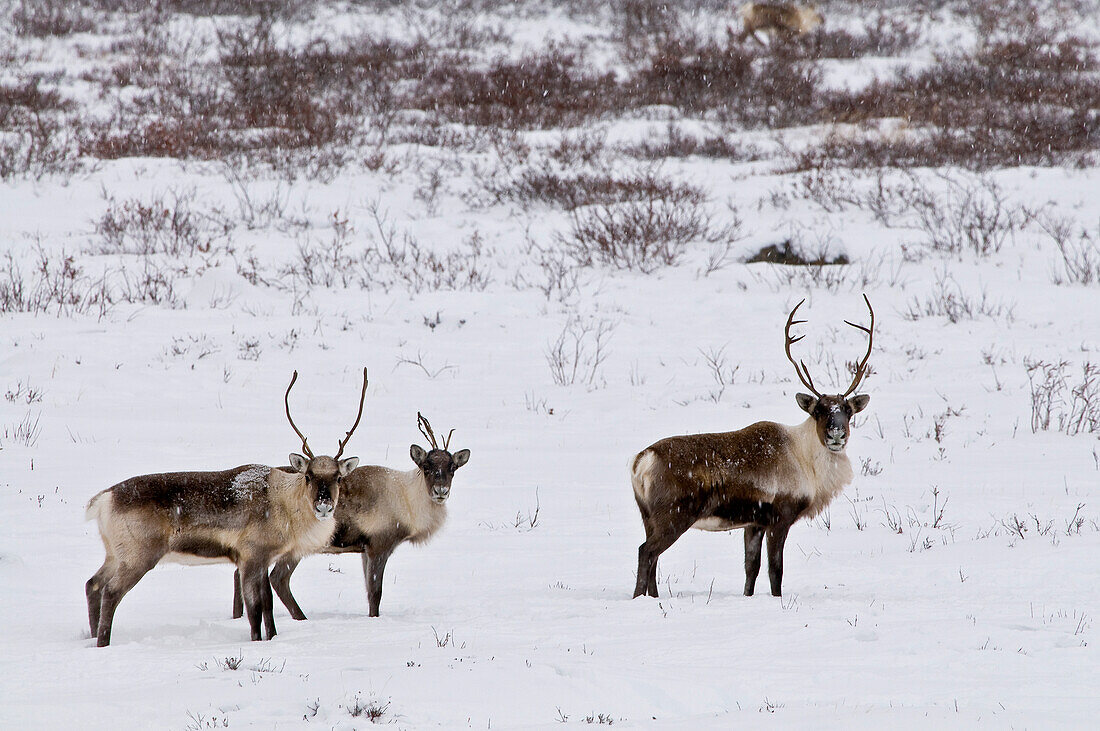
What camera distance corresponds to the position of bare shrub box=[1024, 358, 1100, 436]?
28.7 ft

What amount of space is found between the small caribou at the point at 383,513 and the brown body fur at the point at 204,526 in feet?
1.25

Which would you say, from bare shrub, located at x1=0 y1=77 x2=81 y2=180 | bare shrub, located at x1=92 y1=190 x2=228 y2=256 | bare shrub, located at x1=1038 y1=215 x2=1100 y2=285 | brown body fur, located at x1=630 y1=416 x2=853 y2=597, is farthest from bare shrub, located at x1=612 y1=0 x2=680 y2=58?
brown body fur, located at x1=630 y1=416 x2=853 y2=597

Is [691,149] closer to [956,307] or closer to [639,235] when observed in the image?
[639,235]

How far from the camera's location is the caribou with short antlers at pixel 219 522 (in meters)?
4.59

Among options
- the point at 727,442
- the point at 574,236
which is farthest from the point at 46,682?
the point at 574,236

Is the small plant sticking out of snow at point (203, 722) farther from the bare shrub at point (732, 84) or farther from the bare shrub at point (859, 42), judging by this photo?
the bare shrub at point (859, 42)

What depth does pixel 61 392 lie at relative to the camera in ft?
30.6

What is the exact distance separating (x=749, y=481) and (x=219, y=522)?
2762 millimetres

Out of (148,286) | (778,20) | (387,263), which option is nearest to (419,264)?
(387,263)

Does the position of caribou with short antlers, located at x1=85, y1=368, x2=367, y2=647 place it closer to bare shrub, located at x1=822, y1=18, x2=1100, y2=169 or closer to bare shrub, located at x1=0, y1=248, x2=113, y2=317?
bare shrub, located at x1=0, y1=248, x2=113, y2=317

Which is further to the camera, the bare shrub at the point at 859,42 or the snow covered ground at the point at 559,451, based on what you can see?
the bare shrub at the point at 859,42

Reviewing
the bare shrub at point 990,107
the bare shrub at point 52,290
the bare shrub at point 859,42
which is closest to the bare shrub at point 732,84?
the bare shrub at point 990,107

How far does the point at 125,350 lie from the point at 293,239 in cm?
530

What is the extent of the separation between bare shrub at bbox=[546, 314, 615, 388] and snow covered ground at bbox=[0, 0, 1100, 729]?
0.07 m
